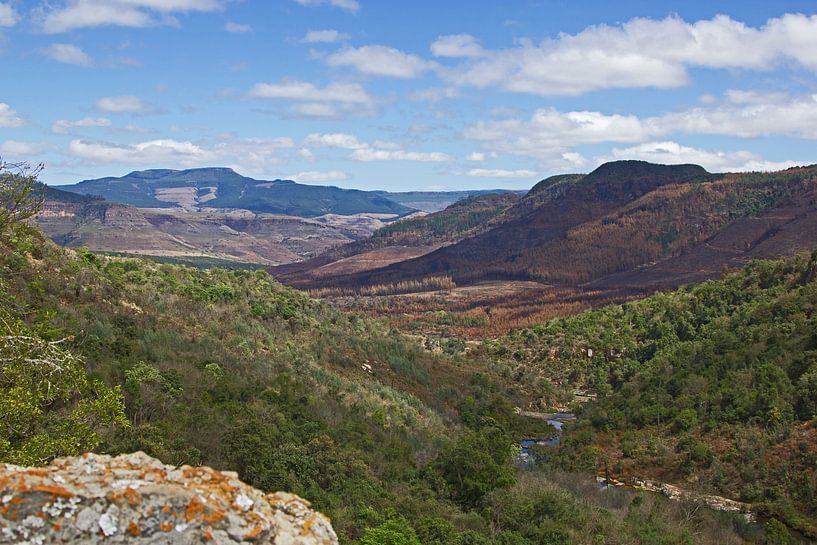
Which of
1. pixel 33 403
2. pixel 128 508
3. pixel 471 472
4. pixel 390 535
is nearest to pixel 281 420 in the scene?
pixel 471 472

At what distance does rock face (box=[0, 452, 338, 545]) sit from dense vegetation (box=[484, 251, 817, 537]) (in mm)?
30779

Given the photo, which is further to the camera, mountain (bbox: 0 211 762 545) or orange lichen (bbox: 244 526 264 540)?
mountain (bbox: 0 211 762 545)

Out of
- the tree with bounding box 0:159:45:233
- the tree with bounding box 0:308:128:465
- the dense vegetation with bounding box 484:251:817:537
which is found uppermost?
the tree with bounding box 0:159:45:233

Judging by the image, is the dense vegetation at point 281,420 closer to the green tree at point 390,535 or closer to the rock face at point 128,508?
the green tree at point 390,535

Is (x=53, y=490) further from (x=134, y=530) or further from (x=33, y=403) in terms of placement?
(x=33, y=403)

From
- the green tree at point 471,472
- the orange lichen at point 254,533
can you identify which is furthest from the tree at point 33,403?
the green tree at point 471,472

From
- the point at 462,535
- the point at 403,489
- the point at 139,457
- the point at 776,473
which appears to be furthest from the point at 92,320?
the point at 776,473

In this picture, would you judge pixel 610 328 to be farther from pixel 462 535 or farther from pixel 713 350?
pixel 462 535

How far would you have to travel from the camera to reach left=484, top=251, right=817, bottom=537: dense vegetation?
35.2 metres

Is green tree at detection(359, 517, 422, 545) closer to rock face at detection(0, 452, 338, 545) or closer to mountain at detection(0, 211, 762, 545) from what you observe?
mountain at detection(0, 211, 762, 545)

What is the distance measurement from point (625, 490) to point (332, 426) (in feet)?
54.2

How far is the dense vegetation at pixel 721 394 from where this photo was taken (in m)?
35.2

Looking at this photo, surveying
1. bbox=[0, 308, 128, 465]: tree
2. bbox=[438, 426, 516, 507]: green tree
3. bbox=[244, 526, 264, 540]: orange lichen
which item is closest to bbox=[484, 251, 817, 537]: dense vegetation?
bbox=[438, 426, 516, 507]: green tree

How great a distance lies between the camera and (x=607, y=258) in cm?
19638
